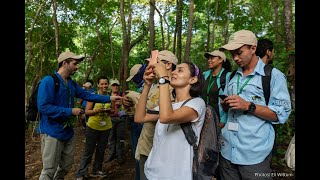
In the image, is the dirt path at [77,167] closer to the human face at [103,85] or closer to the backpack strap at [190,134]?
the human face at [103,85]

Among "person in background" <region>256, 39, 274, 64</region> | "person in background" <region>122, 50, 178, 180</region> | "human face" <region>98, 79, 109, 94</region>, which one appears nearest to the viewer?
"person in background" <region>122, 50, 178, 180</region>

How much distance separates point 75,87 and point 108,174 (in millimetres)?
2395

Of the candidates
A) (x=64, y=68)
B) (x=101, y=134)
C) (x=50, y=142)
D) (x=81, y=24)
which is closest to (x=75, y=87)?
(x=64, y=68)

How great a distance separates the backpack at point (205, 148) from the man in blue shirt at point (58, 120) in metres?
1.97

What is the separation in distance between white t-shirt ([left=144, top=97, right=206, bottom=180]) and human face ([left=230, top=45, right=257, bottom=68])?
613 mm

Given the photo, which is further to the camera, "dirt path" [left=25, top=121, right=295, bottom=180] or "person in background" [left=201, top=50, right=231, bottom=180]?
"dirt path" [left=25, top=121, right=295, bottom=180]

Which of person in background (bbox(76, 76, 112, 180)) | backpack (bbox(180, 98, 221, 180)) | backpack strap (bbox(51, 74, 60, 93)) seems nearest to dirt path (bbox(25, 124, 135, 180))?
person in background (bbox(76, 76, 112, 180))

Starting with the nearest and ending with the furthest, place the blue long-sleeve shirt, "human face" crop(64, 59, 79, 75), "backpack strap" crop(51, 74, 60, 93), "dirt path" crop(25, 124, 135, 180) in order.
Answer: the blue long-sleeve shirt < "backpack strap" crop(51, 74, 60, 93) < "human face" crop(64, 59, 79, 75) < "dirt path" crop(25, 124, 135, 180)

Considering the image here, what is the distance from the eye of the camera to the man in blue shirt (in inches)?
137

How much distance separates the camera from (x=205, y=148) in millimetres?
2119

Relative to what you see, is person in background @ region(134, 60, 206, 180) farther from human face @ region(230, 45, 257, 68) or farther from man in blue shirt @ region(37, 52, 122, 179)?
man in blue shirt @ region(37, 52, 122, 179)

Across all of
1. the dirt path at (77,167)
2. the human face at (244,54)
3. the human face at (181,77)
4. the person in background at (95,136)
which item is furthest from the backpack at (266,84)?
the dirt path at (77,167)
